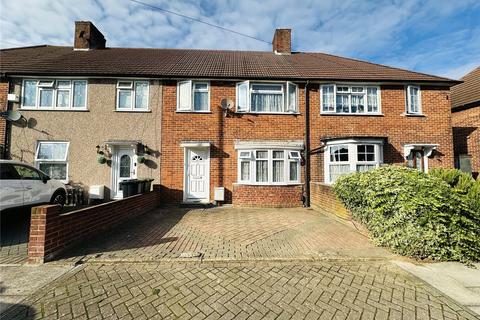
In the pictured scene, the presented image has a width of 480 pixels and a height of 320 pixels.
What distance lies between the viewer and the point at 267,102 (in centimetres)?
937

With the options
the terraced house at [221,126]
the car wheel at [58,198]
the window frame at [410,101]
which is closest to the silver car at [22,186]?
the car wheel at [58,198]

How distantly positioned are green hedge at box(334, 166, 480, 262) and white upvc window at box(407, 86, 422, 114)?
6.39m

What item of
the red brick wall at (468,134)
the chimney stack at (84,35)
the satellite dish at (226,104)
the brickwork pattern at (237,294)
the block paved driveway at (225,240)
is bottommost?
the brickwork pattern at (237,294)

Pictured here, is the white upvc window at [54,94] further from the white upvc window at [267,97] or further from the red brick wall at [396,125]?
the red brick wall at [396,125]

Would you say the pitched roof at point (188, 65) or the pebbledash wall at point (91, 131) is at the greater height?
the pitched roof at point (188, 65)

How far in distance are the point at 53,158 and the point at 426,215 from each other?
39.7 feet

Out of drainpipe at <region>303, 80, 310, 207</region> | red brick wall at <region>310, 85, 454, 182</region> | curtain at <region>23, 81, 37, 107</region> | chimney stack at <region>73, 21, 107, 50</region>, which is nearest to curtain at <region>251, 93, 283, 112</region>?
drainpipe at <region>303, 80, 310, 207</region>

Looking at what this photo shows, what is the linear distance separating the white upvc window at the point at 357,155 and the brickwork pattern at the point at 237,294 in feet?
17.8

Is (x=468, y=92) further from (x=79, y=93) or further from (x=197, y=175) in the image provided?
(x=79, y=93)

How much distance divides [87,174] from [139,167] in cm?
211

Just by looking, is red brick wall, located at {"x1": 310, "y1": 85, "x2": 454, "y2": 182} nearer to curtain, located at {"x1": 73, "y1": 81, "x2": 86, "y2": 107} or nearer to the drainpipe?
the drainpipe

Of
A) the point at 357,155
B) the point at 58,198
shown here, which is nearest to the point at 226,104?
the point at 357,155

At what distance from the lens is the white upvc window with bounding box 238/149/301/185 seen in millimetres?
8734

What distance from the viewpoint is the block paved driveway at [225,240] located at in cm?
390
